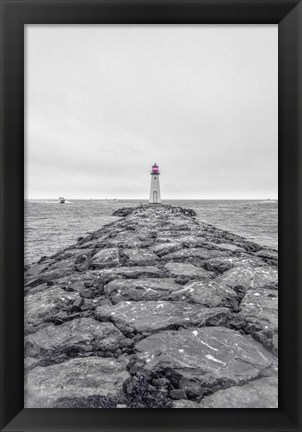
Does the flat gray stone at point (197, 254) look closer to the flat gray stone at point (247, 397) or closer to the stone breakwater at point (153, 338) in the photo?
the stone breakwater at point (153, 338)

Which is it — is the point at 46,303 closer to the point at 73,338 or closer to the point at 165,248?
the point at 73,338

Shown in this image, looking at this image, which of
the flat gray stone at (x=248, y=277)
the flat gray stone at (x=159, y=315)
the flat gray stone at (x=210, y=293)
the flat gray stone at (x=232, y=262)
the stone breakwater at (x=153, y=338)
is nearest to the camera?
the stone breakwater at (x=153, y=338)

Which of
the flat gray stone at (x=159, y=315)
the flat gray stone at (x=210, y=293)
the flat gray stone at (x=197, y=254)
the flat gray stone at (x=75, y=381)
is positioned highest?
the flat gray stone at (x=197, y=254)

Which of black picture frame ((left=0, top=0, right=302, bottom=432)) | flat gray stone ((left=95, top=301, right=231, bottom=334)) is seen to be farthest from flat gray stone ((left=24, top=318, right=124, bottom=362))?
black picture frame ((left=0, top=0, right=302, bottom=432))

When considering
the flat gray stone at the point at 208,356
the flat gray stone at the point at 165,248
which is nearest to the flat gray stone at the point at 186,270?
the flat gray stone at the point at 165,248

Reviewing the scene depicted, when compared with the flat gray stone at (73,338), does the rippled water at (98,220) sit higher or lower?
higher

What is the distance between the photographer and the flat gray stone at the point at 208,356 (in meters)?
1.38

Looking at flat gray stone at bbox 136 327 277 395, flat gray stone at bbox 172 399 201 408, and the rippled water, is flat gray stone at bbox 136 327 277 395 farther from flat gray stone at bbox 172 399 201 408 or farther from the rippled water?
the rippled water

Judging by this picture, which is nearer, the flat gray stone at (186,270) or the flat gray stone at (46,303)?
the flat gray stone at (46,303)

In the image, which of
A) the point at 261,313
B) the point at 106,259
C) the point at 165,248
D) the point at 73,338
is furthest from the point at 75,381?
the point at 165,248

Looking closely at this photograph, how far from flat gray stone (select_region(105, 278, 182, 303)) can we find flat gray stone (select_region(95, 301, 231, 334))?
3.7 inches
